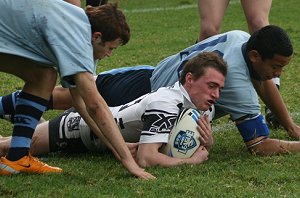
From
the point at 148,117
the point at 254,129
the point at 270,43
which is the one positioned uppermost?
the point at 270,43

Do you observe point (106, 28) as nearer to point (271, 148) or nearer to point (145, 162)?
point (145, 162)

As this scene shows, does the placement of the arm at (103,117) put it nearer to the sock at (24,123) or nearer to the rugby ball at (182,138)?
the sock at (24,123)

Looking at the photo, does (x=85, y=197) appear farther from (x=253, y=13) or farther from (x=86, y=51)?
(x=253, y=13)

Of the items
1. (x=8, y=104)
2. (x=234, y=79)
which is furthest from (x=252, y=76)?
(x=8, y=104)

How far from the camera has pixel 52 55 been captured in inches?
191

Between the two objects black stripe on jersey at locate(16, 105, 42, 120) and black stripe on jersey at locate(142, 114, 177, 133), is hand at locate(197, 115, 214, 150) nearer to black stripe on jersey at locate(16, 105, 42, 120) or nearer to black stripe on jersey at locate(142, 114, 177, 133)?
black stripe on jersey at locate(142, 114, 177, 133)

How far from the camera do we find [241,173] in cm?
503

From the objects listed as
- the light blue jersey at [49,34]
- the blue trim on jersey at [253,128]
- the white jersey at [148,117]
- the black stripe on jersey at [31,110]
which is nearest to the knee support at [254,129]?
the blue trim on jersey at [253,128]

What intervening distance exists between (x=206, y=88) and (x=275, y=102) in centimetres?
91

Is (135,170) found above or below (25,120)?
below

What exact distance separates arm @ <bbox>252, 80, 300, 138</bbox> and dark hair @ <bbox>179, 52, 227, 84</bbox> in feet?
1.72

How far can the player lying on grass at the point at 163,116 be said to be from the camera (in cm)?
527

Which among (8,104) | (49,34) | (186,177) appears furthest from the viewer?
(8,104)

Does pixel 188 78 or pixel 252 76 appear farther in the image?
pixel 252 76
